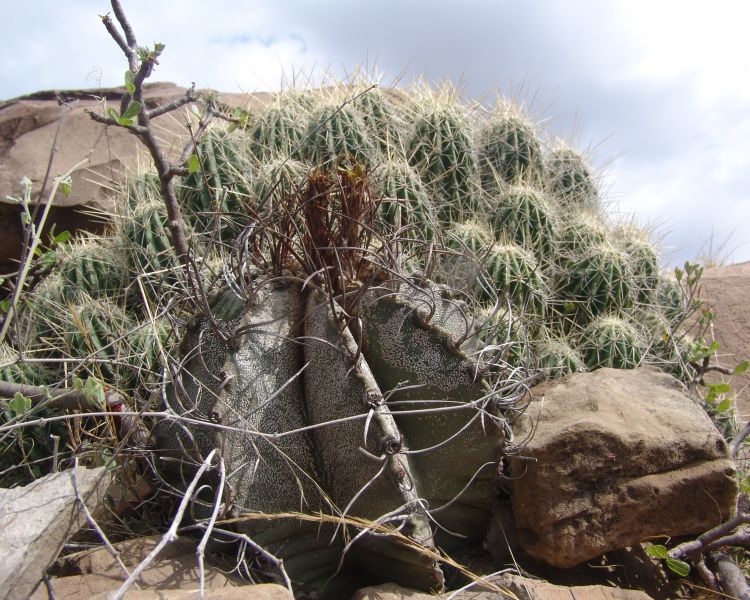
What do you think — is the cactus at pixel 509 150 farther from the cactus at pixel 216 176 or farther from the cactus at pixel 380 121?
the cactus at pixel 216 176

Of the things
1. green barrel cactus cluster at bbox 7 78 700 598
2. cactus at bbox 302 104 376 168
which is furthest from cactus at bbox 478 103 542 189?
green barrel cactus cluster at bbox 7 78 700 598

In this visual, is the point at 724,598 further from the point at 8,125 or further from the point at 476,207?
the point at 8,125

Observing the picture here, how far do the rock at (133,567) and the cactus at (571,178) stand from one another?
335cm

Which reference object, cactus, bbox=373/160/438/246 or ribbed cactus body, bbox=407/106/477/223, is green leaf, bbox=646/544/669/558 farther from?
ribbed cactus body, bbox=407/106/477/223

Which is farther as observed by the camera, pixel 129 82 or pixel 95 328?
pixel 95 328

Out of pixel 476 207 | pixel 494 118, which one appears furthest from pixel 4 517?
pixel 494 118

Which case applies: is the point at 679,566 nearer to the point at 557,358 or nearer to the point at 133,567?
the point at 557,358

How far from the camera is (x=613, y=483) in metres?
2.26

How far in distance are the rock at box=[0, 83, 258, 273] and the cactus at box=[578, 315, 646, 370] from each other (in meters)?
2.51

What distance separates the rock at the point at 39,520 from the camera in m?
1.60

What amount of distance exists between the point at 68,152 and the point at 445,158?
3432 millimetres

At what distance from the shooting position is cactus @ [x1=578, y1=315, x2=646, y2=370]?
350 centimetres

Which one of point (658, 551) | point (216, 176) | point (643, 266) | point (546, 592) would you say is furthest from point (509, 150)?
point (546, 592)

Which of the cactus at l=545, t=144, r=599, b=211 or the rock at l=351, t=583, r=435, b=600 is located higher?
the cactus at l=545, t=144, r=599, b=211
